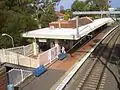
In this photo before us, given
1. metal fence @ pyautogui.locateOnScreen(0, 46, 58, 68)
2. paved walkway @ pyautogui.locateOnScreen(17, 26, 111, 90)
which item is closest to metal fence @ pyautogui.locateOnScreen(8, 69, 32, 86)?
paved walkway @ pyautogui.locateOnScreen(17, 26, 111, 90)

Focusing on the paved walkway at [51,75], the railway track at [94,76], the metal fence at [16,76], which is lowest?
the railway track at [94,76]

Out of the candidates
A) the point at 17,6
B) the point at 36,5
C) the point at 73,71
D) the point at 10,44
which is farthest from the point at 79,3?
the point at 73,71

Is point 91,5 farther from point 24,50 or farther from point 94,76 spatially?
point 94,76

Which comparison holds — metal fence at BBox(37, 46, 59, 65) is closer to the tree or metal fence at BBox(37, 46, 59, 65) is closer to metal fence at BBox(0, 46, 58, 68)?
metal fence at BBox(0, 46, 58, 68)

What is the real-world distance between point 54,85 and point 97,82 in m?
3.46

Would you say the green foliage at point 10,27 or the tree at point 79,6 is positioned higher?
the tree at point 79,6

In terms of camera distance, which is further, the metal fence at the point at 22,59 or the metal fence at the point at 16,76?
the metal fence at the point at 22,59

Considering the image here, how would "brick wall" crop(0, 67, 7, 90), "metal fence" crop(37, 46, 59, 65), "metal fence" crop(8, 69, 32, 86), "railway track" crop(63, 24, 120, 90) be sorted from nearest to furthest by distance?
1. "brick wall" crop(0, 67, 7, 90)
2. "metal fence" crop(8, 69, 32, 86)
3. "railway track" crop(63, 24, 120, 90)
4. "metal fence" crop(37, 46, 59, 65)

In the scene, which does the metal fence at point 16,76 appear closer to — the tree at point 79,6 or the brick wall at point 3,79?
the brick wall at point 3,79

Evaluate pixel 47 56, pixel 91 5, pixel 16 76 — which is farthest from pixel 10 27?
pixel 91 5

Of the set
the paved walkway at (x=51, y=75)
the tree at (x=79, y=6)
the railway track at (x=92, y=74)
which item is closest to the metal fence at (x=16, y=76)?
the paved walkway at (x=51, y=75)

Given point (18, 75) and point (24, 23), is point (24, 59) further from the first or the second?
point (24, 23)

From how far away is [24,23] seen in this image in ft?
125

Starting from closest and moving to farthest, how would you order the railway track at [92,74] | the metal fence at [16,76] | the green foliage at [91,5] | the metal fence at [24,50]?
1. the metal fence at [16,76]
2. the railway track at [92,74]
3. the metal fence at [24,50]
4. the green foliage at [91,5]
